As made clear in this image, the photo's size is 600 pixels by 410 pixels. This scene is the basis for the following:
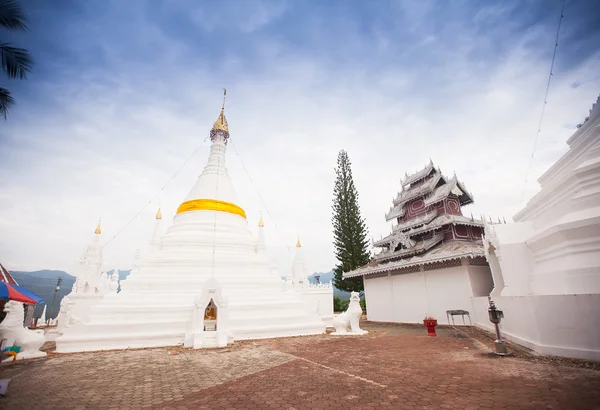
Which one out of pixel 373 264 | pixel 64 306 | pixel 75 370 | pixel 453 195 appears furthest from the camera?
pixel 373 264

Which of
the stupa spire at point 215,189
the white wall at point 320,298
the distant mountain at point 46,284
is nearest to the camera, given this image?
the stupa spire at point 215,189

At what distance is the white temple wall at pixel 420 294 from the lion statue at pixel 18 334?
52.7 ft

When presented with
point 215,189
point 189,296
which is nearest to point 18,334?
point 189,296

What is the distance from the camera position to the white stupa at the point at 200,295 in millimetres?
9938

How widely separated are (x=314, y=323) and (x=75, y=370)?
8334 mm

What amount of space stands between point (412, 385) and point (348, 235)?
81.2 feet

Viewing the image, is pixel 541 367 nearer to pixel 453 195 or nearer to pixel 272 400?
pixel 272 400

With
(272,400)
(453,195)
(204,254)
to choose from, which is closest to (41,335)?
(204,254)

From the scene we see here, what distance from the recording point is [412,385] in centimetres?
467

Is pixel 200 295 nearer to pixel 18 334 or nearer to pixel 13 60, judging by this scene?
pixel 18 334

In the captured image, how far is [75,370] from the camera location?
6.55 meters

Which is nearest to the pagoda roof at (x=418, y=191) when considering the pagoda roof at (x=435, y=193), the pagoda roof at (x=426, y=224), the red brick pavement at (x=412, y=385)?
the pagoda roof at (x=435, y=193)

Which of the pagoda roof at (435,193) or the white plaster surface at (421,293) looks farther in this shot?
the pagoda roof at (435,193)

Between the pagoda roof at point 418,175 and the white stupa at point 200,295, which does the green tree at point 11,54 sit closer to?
the white stupa at point 200,295
